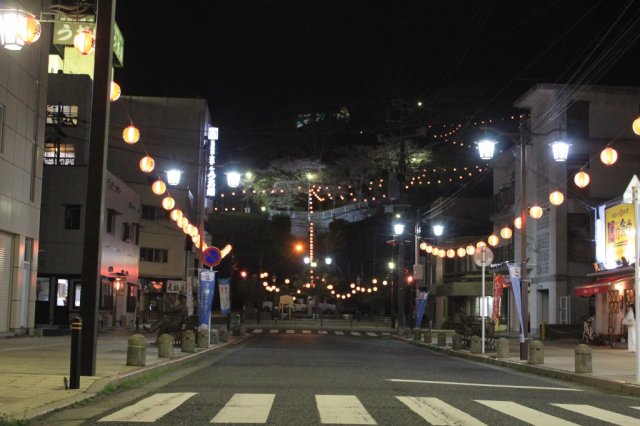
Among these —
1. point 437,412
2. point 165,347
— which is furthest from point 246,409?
A: point 165,347

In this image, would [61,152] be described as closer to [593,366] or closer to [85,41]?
[85,41]

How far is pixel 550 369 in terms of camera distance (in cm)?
1898

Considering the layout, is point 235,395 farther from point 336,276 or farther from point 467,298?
point 336,276

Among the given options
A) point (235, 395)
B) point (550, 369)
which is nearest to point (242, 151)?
point (550, 369)

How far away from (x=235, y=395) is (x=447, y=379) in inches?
246

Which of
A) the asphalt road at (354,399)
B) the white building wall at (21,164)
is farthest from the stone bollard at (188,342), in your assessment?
the white building wall at (21,164)

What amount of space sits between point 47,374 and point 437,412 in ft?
25.4

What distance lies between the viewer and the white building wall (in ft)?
85.7

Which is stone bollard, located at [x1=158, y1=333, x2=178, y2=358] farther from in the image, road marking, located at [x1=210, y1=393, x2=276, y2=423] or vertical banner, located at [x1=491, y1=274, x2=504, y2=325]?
vertical banner, located at [x1=491, y1=274, x2=504, y2=325]

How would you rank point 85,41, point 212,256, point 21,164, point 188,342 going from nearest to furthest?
point 85,41
point 188,342
point 212,256
point 21,164

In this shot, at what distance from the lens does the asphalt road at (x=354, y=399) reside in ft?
32.2

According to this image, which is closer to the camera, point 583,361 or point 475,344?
point 583,361

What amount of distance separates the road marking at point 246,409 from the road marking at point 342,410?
0.80 m

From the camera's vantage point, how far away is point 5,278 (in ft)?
89.7
